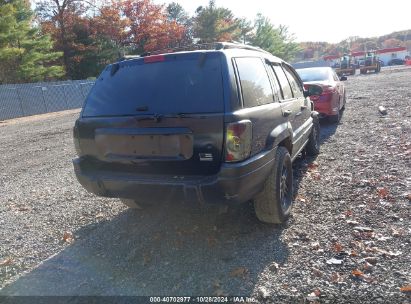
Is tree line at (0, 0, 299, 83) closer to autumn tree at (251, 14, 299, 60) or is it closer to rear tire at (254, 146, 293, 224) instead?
autumn tree at (251, 14, 299, 60)

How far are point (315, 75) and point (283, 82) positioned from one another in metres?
5.74

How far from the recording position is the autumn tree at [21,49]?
1054 inches

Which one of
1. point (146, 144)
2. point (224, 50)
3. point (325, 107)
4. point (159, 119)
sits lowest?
point (325, 107)

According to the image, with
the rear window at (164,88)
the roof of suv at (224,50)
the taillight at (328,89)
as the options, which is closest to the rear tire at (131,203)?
the rear window at (164,88)

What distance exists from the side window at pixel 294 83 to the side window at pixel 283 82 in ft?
0.71

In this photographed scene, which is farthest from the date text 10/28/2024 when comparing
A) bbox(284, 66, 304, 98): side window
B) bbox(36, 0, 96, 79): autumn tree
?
bbox(36, 0, 96, 79): autumn tree

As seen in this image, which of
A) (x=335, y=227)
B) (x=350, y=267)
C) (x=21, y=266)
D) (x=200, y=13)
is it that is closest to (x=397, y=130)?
(x=335, y=227)

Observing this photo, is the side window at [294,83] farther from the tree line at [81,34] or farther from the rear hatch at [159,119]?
the tree line at [81,34]

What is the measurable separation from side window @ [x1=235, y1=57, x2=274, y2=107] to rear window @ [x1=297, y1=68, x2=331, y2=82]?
605cm

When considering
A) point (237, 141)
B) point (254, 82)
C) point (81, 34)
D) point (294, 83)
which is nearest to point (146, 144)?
point (237, 141)

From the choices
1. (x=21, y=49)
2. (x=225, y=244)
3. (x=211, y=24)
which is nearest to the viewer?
(x=225, y=244)

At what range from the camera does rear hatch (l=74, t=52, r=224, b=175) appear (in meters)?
3.26

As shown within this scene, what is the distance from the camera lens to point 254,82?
12.5 ft

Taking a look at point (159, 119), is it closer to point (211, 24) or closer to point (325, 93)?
point (325, 93)
